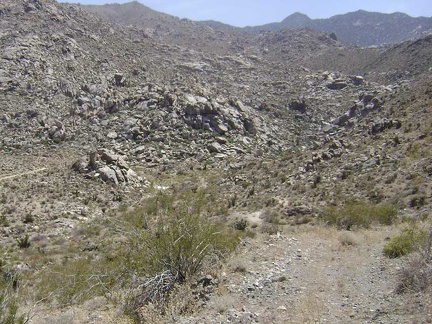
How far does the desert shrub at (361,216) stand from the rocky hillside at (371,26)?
371 feet

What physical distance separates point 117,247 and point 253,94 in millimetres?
30996

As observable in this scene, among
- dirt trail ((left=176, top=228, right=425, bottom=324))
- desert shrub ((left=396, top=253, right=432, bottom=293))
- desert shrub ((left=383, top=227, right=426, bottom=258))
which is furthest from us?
desert shrub ((left=383, top=227, right=426, bottom=258))

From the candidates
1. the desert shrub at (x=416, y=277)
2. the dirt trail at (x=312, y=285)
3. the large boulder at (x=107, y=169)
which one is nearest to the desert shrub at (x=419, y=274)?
the desert shrub at (x=416, y=277)

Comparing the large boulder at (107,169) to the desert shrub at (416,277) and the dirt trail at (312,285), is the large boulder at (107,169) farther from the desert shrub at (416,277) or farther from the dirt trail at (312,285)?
the desert shrub at (416,277)

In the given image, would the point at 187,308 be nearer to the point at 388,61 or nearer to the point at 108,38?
the point at 108,38

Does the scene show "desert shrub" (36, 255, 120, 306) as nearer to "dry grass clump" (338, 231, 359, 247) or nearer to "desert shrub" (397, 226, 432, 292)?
"desert shrub" (397, 226, 432, 292)

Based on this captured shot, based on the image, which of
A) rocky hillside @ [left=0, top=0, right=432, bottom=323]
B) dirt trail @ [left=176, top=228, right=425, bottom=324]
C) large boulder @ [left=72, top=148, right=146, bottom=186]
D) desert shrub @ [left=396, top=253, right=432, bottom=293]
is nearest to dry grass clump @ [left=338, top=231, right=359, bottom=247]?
dirt trail @ [left=176, top=228, right=425, bottom=324]

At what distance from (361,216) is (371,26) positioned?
505 ft

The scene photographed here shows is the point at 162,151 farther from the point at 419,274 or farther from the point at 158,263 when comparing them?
the point at 419,274

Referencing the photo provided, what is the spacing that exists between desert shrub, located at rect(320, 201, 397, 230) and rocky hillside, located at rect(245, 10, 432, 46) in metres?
113

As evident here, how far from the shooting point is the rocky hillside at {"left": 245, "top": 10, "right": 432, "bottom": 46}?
12656 centimetres

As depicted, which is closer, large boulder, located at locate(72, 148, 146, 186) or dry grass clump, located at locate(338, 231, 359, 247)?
dry grass clump, located at locate(338, 231, 359, 247)

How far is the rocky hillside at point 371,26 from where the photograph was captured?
126562mm

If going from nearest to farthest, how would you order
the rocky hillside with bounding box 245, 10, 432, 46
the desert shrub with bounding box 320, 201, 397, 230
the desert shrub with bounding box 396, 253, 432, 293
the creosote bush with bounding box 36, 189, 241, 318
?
the desert shrub with bounding box 396, 253, 432, 293 < the creosote bush with bounding box 36, 189, 241, 318 < the desert shrub with bounding box 320, 201, 397, 230 < the rocky hillside with bounding box 245, 10, 432, 46
